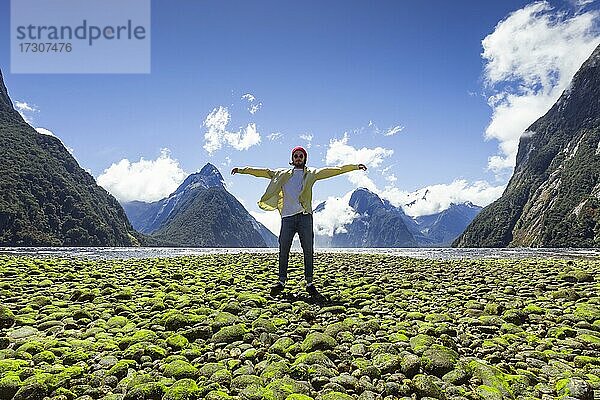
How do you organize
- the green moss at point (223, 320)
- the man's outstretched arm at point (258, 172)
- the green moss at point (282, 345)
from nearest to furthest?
the green moss at point (282, 345), the green moss at point (223, 320), the man's outstretched arm at point (258, 172)

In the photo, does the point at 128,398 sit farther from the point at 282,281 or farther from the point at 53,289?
the point at 53,289

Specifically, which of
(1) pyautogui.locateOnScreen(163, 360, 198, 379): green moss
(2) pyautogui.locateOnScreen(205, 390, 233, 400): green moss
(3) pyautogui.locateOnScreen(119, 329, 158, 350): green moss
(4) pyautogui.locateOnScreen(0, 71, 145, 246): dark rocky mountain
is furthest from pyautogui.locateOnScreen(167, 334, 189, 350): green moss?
(4) pyautogui.locateOnScreen(0, 71, 145, 246): dark rocky mountain

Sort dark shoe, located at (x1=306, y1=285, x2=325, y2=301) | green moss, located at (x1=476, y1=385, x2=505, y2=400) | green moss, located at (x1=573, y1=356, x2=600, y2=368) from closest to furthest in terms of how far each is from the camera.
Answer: green moss, located at (x1=476, y1=385, x2=505, y2=400)
green moss, located at (x1=573, y1=356, x2=600, y2=368)
dark shoe, located at (x1=306, y1=285, x2=325, y2=301)

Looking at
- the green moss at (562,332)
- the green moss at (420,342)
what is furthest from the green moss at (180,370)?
the green moss at (562,332)

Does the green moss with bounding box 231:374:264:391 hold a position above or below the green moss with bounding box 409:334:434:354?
below

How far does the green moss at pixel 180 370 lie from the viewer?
6082mm

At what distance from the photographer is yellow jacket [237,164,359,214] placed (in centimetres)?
1155

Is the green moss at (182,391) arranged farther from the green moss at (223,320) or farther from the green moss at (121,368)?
the green moss at (223,320)

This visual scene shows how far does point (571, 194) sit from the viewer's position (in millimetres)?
171375

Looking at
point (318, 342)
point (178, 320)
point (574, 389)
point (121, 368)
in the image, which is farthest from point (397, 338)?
point (121, 368)

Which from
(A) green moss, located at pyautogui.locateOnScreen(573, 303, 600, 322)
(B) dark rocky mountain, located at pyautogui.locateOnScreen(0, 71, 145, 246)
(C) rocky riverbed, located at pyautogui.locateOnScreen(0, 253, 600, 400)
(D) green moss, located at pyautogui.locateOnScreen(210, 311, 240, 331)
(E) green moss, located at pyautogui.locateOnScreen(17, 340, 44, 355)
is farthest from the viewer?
(B) dark rocky mountain, located at pyautogui.locateOnScreen(0, 71, 145, 246)

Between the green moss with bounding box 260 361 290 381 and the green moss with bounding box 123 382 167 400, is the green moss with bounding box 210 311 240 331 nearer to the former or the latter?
the green moss with bounding box 260 361 290 381

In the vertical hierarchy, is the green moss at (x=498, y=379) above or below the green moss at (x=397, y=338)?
below

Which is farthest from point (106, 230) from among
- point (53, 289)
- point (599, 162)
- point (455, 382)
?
point (599, 162)
